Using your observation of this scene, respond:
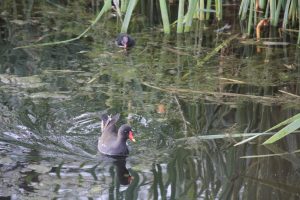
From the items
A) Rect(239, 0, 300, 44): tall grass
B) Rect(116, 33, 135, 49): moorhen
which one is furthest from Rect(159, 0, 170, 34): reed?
Rect(239, 0, 300, 44): tall grass

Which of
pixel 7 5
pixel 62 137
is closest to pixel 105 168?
pixel 62 137

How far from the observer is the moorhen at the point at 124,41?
7.32 metres

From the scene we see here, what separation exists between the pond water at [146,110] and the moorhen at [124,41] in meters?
0.08

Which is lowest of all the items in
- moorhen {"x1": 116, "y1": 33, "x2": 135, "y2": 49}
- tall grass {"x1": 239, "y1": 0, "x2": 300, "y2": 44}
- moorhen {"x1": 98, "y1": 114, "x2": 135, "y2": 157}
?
moorhen {"x1": 98, "y1": 114, "x2": 135, "y2": 157}

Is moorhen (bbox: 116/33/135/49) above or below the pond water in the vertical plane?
above

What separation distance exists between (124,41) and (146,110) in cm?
173

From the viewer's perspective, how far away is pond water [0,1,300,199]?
4.54 meters

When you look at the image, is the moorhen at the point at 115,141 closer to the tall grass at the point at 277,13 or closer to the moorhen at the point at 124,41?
the moorhen at the point at 124,41

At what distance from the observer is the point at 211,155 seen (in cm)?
499

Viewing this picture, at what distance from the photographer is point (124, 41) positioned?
732 centimetres

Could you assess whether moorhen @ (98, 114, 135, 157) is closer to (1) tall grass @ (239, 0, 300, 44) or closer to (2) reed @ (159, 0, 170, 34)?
(2) reed @ (159, 0, 170, 34)

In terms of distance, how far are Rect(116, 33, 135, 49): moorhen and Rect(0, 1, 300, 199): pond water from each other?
0.08 m

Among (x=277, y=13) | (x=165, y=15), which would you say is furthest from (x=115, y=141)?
(x=277, y=13)

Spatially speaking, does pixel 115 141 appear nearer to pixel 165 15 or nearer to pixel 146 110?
pixel 146 110
